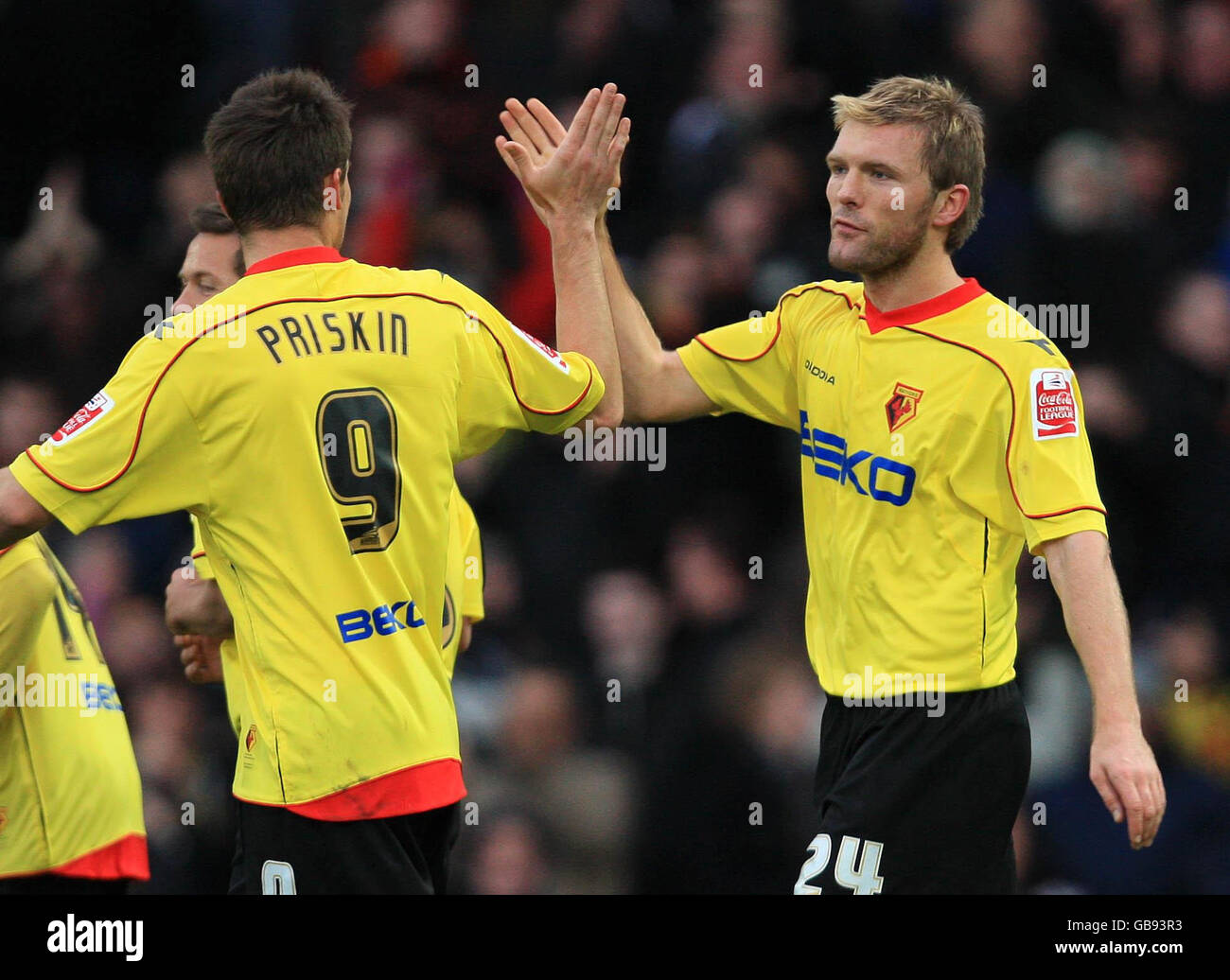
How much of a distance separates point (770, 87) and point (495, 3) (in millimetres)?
1271

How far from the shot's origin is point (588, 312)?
3928 millimetres

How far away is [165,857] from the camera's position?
21.3 feet

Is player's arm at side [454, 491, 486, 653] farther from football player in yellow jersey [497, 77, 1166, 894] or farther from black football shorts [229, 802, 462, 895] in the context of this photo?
black football shorts [229, 802, 462, 895]

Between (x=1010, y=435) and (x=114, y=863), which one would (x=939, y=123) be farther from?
(x=114, y=863)

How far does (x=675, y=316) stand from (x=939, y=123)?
2.73 metres

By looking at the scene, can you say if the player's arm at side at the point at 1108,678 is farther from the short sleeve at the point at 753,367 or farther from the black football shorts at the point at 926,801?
the short sleeve at the point at 753,367

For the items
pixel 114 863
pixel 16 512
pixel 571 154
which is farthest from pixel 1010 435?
pixel 114 863

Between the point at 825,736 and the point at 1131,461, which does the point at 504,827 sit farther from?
the point at 1131,461

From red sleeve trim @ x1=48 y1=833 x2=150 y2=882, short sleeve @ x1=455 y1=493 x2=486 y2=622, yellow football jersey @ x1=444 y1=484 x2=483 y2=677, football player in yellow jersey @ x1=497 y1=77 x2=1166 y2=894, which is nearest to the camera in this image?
football player in yellow jersey @ x1=497 y1=77 x2=1166 y2=894

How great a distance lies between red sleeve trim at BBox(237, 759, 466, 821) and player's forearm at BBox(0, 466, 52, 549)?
74 centimetres

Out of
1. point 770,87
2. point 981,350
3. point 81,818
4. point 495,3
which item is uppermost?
point 495,3

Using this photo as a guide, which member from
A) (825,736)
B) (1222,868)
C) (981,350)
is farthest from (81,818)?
(1222,868)

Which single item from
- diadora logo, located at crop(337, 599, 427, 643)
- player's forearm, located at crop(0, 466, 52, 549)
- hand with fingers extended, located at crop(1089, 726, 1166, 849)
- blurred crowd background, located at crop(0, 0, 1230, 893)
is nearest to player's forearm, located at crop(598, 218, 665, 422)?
diadora logo, located at crop(337, 599, 427, 643)

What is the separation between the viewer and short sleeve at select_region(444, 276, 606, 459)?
3609mm
